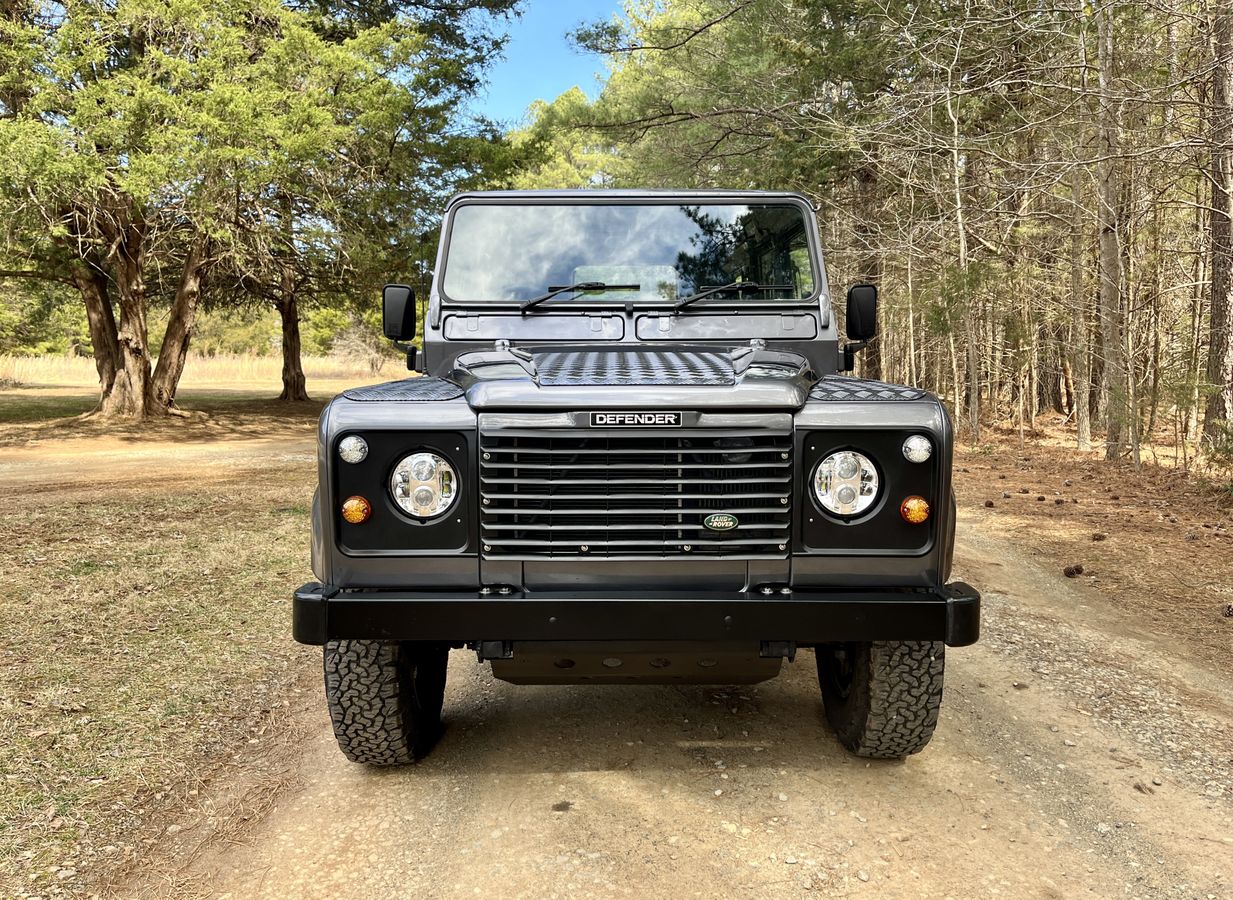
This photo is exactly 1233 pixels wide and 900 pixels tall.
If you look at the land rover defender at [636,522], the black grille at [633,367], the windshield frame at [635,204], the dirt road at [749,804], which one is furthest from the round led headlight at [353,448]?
the windshield frame at [635,204]

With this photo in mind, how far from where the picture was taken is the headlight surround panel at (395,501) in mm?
2832

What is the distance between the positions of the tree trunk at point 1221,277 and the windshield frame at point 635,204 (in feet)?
22.0

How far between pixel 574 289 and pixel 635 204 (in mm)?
572

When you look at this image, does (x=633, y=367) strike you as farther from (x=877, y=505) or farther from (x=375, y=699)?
(x=375, y=699)

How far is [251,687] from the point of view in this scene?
4.31 meters

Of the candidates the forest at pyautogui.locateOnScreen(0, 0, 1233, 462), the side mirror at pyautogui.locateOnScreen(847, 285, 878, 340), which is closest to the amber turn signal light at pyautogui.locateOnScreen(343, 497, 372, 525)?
the side mirror at pyautogui.locateOnScreen(847, 285, 878, 340)

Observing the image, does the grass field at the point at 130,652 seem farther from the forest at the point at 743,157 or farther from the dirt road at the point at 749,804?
the forest at the point at 743,157

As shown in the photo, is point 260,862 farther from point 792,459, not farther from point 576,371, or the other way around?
point 792,459

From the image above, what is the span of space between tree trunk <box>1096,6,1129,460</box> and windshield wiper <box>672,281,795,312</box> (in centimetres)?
884

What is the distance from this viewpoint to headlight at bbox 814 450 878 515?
2850 millimetres

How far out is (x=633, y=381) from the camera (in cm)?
296

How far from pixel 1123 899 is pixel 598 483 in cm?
185

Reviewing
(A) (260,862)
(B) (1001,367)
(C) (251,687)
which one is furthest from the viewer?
(B) (1001,367)

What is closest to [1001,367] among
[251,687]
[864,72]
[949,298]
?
[949,298]
